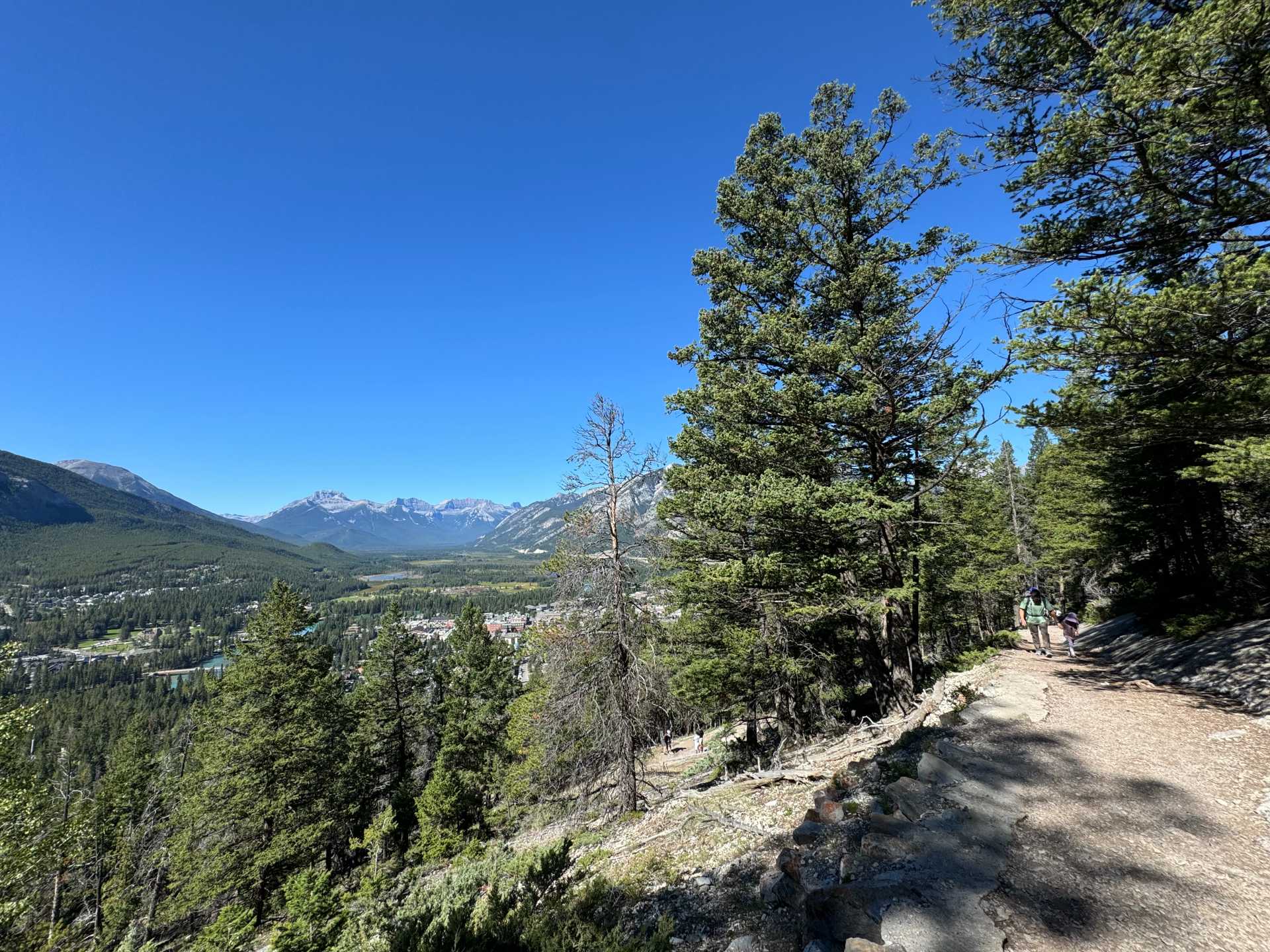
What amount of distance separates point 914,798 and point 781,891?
1805mm

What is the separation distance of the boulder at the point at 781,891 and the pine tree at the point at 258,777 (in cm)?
1876

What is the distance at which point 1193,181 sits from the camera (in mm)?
5918

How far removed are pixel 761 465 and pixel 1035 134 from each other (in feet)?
21.5

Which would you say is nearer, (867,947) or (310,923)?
(867,947)

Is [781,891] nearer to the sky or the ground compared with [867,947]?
nearer to the ground

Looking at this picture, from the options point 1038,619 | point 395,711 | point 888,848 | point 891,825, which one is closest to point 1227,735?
point 891,825

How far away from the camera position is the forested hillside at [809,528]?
5156 mm

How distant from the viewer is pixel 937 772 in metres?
5.36

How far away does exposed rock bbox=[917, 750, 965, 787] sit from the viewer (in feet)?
17.2

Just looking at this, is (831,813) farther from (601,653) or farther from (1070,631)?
(1070,631)

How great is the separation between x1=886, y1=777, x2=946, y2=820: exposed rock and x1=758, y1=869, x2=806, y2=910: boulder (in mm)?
1434

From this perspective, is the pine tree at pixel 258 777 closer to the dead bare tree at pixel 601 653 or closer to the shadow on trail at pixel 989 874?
the dead bare tree at pixel 601 653

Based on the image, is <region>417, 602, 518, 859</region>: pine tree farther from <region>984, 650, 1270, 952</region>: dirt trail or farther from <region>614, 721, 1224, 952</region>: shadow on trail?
<region>984, 650, 1270, 952</region>: dirt trail

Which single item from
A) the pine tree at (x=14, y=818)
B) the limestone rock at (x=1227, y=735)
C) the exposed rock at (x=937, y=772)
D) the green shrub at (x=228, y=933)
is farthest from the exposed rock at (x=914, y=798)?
the pine tree at (x=14, y=818)
